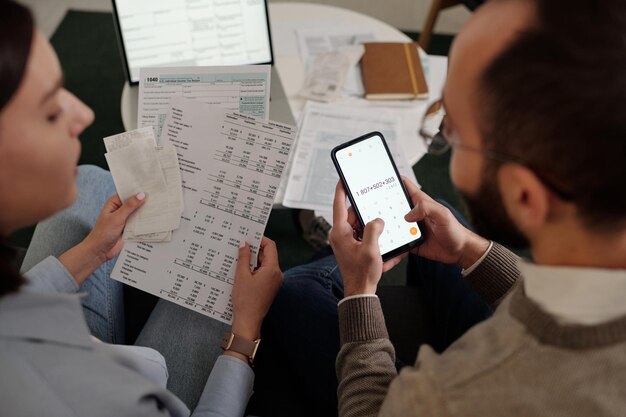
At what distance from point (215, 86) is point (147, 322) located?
50 centimetres

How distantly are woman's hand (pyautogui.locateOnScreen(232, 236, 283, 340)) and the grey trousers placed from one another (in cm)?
10

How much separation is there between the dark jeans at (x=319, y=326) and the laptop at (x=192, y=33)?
455 millimetres

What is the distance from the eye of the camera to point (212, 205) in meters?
0.93

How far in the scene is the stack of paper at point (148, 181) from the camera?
92cm

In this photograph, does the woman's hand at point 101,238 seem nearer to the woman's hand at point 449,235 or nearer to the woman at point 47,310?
the woman at point 47,310

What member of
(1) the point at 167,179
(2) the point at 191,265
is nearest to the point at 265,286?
(2) the point at 191,265

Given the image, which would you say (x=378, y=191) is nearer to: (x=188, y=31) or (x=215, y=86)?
(x=215, y=86)

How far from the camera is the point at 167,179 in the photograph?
0.93m

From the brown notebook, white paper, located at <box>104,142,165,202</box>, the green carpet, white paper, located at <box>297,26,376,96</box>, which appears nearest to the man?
white paper, located at <box>104,142,165,202</box>

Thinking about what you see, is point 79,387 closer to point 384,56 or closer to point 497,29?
point 497,29

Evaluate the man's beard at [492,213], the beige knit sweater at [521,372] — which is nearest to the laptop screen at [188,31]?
the man's beard at [492,213]

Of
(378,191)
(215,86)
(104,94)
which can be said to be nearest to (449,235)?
(378,191)

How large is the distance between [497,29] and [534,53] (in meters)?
0.07

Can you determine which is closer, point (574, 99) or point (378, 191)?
point (574, 99)
